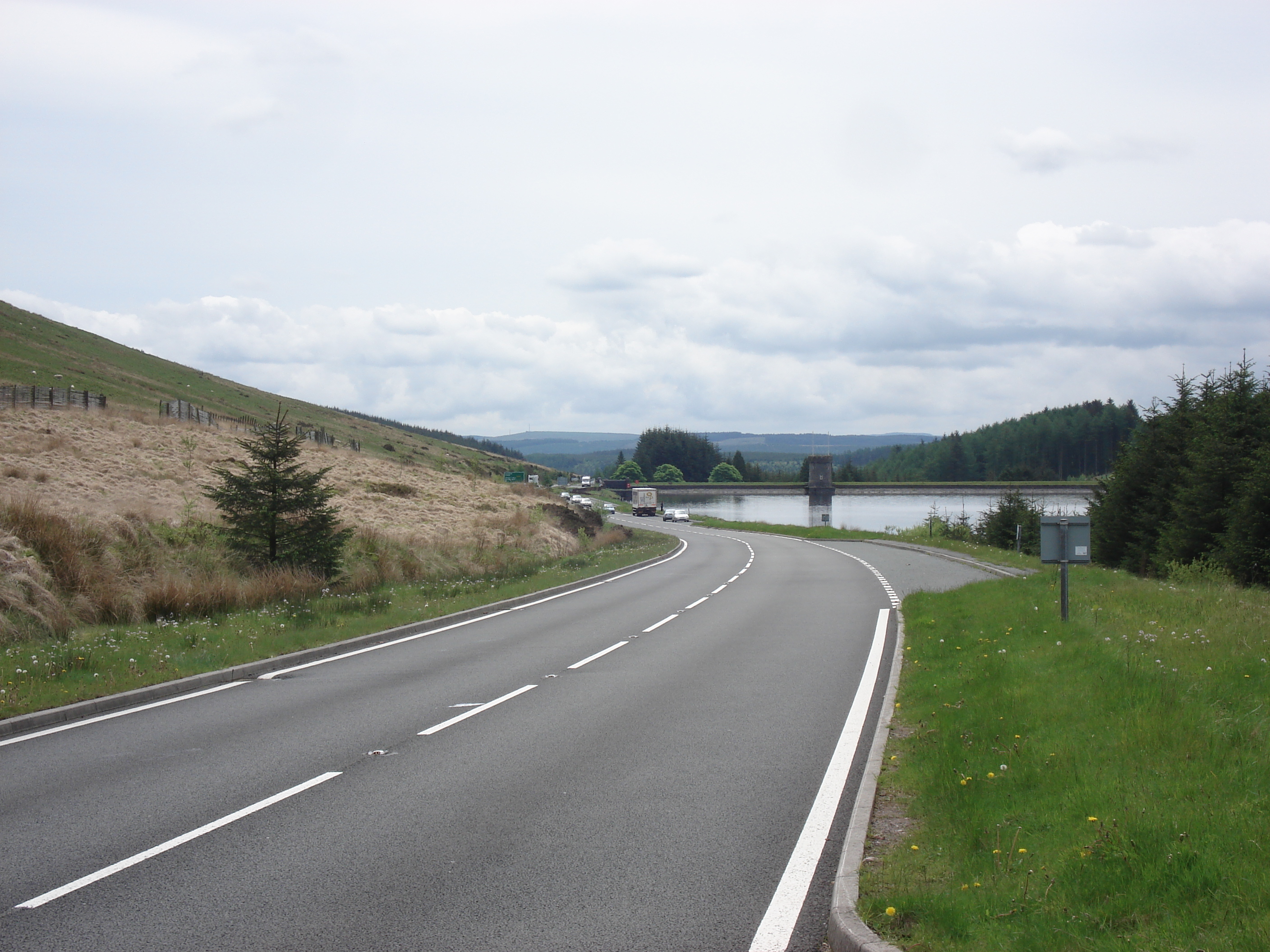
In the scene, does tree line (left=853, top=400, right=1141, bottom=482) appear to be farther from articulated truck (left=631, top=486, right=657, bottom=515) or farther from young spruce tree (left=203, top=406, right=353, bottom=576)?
young spruce tree (left=203, top=406, right=353, bottom=576)

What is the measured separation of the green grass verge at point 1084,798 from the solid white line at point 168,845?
4106 millimetres

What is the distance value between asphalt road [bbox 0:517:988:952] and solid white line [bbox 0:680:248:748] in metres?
0.13

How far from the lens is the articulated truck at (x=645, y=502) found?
101 metres

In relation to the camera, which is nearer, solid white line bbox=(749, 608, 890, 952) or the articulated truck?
solid white line bbox=(749, 608, 890, 952)

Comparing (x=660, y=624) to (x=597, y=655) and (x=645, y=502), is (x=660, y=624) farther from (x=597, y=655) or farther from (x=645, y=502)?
(x=645, y=502)

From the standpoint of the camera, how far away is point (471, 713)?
31.5ft

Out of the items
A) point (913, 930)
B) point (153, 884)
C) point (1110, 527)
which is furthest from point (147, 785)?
point (1110, 527)

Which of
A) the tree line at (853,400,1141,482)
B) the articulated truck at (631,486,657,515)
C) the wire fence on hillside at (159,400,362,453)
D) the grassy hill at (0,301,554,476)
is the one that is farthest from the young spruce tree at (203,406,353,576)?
the tree line at (853,400,1141,482)

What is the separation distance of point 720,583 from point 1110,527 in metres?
20.8

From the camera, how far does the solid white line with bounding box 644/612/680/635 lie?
1662 cm

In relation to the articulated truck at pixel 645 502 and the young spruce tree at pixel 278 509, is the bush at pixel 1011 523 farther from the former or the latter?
the articulated truck at pixel 645 502

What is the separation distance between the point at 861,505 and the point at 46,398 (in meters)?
113

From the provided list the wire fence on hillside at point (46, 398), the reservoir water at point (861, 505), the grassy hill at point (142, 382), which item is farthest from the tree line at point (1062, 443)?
the wire fence on hillside at point (46, 398)

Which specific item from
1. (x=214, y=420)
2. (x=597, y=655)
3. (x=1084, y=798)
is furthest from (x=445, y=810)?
(x=214, y=420)
